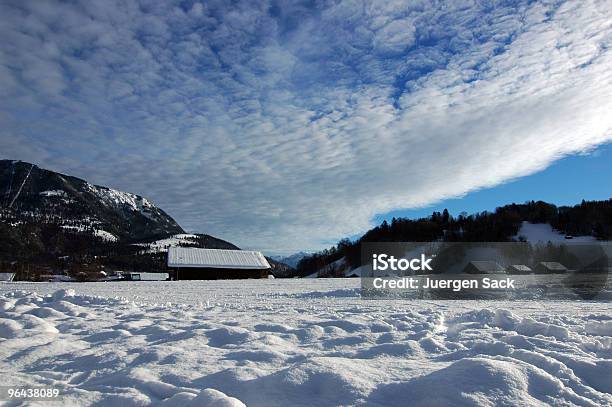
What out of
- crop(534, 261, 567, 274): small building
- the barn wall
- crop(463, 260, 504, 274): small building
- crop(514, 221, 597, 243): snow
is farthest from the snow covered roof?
crop(514, 221, 597, 243): snow

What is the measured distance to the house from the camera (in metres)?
45.6

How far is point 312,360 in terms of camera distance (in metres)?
4.18

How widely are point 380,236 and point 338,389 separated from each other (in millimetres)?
129615

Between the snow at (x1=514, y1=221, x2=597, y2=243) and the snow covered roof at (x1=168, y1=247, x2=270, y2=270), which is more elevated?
the snow at (x1=514, y1=221, x2=597, y2=243)

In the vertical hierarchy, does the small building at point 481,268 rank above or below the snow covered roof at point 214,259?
below

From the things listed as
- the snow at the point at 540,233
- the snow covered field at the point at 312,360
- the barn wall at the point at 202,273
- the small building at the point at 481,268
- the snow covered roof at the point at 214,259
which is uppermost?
the snow at the point at 540,233

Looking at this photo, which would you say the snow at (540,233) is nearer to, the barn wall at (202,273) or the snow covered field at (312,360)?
the barn wall at (202,273)

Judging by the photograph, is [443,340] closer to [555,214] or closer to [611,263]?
[611,263]

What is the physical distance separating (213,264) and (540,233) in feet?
351

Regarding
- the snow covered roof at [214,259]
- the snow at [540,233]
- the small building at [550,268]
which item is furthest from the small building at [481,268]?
the snow at [540,233]

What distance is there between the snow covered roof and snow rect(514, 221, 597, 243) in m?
89.1

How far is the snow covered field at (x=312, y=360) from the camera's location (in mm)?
3500

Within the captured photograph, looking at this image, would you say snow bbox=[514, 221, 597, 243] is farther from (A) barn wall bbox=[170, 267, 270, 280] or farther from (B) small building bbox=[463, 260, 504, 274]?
(A) barn wall bbox=[170, 267, 270, 280]

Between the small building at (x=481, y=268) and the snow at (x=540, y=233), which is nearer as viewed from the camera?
the small building at (x=481, y=268)
